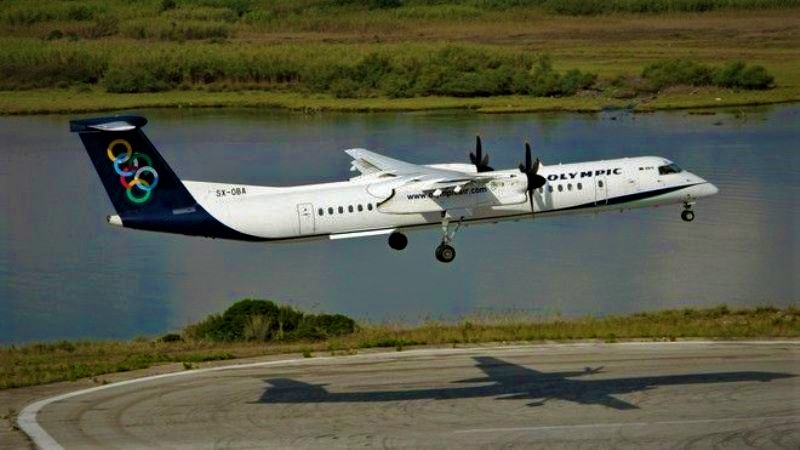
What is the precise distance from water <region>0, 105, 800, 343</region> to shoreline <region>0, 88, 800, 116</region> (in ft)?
37.5

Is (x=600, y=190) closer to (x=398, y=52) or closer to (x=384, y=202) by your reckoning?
(x=384, y=202)

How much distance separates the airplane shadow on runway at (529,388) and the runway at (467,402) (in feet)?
0.17

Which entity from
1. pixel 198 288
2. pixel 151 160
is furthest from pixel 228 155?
pixel 151 160

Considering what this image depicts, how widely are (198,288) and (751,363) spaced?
2935cm

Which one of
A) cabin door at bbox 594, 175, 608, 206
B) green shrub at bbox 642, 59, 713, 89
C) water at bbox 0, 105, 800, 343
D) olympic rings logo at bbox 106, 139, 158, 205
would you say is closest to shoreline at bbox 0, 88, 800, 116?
green shrub at bbox 642, 59, 713, 89

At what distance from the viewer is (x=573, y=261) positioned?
70.1 m

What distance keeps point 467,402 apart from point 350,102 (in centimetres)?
8555

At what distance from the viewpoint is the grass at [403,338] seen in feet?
155

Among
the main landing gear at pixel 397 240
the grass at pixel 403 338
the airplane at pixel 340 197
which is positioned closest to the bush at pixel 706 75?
the grass at pixel 403 338

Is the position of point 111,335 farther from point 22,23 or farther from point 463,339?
point 22,23

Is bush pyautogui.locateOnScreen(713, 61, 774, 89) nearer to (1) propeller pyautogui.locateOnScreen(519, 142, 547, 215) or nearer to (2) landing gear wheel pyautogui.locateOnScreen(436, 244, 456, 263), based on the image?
(1) propeller pyautogui.locateOnScreen(519, 142, 547, 215)

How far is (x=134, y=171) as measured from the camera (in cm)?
5150

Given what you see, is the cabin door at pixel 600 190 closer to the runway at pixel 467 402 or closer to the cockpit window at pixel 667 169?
the cockpit window at pixel 667 169

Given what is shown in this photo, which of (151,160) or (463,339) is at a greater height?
(151,160)
